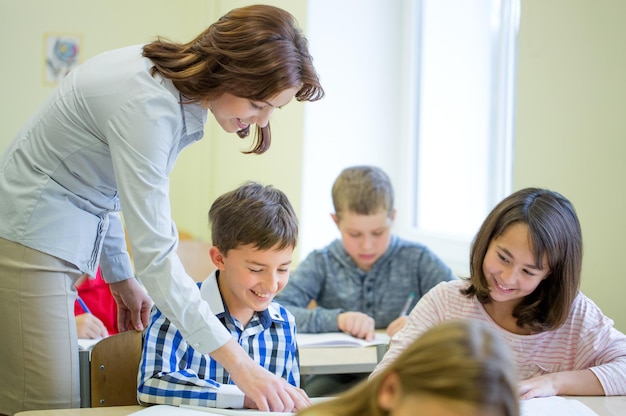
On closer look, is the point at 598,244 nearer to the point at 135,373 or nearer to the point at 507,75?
the point at 507,75

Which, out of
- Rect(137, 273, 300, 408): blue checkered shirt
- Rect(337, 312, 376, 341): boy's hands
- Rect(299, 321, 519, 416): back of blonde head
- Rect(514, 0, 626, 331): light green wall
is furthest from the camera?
Rect(337, 312, 376, 341): boy's hands

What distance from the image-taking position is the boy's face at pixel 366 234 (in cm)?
265

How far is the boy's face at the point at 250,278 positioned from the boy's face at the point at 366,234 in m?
0.89

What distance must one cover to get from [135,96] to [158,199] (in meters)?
0.20

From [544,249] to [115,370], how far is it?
996 millimetres

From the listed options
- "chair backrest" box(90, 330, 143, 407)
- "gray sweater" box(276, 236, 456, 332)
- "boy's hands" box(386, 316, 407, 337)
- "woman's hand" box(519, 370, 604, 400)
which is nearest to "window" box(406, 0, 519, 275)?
"gray sweater" box(276, 236, 456, 332)

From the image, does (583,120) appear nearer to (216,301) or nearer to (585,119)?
(585,119)

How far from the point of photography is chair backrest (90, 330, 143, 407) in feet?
5.52

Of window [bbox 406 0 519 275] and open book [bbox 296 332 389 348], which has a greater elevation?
window [bbox 406 0 519 275]

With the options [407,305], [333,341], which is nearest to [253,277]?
[333,341]

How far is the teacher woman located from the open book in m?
0.77

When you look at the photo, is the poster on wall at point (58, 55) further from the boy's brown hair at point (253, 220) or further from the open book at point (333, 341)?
the boy's brown hair at point (253, 220)

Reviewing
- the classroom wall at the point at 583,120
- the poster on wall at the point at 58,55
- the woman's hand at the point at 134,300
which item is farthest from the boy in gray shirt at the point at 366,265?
the poster on wall at the point at 58,55

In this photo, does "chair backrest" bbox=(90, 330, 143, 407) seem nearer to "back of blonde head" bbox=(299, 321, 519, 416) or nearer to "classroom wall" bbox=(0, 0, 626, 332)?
"classroom wall" bbox=(0, 0, 626, 332)
